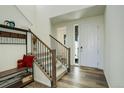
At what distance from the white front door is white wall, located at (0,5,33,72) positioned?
2758mm

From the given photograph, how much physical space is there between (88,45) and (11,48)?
3.31m

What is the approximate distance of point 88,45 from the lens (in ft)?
14.5

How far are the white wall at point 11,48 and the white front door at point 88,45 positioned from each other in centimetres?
276

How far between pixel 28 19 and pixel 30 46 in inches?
43.2

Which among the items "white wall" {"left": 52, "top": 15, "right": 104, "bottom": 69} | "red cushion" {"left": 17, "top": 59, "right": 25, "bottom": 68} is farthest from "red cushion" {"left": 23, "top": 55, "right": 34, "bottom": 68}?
"white wall" {"left": 52, "top": 15, "right": 104, "bottom": 69}

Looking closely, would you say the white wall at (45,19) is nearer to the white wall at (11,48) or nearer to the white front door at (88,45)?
the white wall at (11,48)

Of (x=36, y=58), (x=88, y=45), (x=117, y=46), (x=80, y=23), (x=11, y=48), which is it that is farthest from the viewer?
(x=80, y=23)

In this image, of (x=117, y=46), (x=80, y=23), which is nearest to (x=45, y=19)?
(x=80, y=23)

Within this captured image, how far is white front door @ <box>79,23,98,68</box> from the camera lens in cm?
426

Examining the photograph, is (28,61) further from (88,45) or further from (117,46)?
(88,45)

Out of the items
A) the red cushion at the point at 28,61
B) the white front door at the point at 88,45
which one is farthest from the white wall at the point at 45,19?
the white front door at the point at 88,45

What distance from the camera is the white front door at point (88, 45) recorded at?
426 cm
